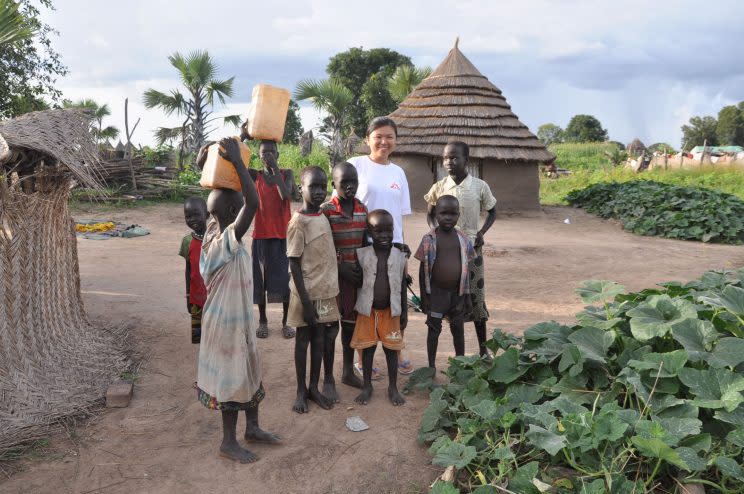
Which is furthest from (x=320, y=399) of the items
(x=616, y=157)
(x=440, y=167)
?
(x=616, y=157)

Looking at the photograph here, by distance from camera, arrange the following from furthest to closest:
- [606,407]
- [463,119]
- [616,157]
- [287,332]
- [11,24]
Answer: [616,157] < [463,119] < [11,24] < [287,332] < [606,407]

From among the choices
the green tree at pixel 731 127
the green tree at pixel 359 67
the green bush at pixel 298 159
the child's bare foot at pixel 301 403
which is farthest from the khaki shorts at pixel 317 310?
the green tree at pixel 731 127

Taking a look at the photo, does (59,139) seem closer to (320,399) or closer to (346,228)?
(346,228)

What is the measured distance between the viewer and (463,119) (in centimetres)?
1252

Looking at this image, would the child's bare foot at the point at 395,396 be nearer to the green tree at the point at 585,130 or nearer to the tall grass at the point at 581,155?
the tall grass at the point at 581,155

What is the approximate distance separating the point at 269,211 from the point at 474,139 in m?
9.03

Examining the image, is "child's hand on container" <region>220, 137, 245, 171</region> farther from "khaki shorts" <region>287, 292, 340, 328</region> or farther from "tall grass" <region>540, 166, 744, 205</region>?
"tall grass" <region>540, 166, 744, 205</region>

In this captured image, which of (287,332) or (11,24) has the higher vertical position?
(11,24)

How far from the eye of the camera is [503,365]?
3.01 meters

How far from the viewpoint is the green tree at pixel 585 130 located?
40.7 m

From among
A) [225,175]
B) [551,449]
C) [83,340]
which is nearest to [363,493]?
[551,449]

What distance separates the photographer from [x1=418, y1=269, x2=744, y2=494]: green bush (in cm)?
216

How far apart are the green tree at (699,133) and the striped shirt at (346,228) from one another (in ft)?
144

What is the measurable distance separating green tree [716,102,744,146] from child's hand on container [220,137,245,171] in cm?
4432
